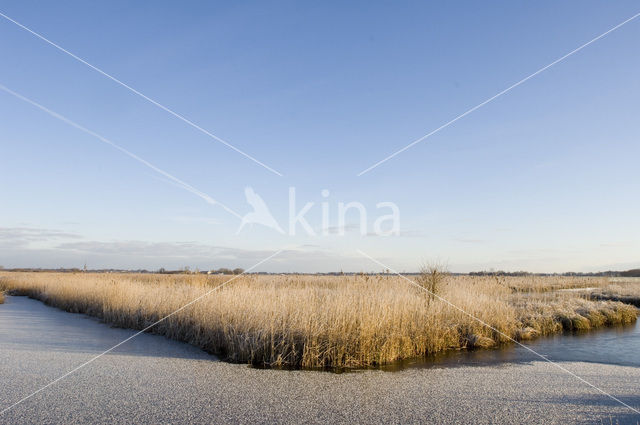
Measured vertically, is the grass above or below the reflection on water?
above

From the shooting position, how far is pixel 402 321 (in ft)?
28.0

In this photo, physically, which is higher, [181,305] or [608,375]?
[181,305]

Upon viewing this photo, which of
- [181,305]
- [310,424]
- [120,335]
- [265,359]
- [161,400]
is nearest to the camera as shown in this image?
[310,424]

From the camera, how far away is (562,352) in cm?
893

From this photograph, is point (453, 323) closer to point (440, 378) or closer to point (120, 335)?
point (440, 378)

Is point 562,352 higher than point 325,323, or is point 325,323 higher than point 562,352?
point 325,323

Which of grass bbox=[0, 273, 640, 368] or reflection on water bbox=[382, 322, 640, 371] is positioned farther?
reflection on water bbox=[382, 322, 640, 371]

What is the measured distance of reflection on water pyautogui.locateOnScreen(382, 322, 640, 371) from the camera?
7.64 meters

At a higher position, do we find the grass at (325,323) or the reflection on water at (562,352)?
the grass at (325,323)

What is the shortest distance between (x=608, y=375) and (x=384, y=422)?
4.49m

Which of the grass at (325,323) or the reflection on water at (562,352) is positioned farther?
the reflection on water at (562,352)

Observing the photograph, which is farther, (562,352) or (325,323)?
(562,352)

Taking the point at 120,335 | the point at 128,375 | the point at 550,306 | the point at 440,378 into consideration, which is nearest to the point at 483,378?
the point at 440,378

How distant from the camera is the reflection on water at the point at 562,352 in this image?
7645 mm
